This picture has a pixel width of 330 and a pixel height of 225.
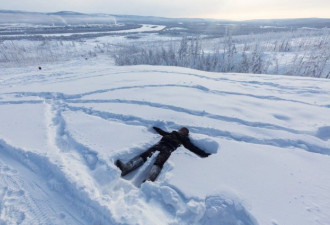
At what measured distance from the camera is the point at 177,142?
3.27m

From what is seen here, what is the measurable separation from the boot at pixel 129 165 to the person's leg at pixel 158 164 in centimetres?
20

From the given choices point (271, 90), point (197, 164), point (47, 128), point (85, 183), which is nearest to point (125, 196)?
point (85, 183)

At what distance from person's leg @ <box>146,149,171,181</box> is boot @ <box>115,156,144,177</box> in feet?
0.66

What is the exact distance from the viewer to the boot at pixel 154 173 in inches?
104

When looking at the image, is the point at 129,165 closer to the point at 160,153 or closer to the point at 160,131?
the point at 160,153

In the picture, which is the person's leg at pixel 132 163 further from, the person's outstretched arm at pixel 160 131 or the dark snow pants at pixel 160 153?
the person's outstretched arm at pixel 160 131

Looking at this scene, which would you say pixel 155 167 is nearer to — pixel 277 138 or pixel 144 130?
pixel 144 130

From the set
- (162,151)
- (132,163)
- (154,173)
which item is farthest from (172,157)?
(132,163)

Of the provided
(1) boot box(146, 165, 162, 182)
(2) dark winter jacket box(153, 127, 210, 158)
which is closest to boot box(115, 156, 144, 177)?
(1) boot box(146, 165, 162, 182)

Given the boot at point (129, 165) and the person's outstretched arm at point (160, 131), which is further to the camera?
the person's outstretched arm at point (160, 131)

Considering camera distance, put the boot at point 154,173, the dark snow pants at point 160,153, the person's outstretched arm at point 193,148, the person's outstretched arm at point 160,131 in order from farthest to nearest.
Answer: the person's outstretched arm at point 160,131, the person's outstretched arm at point 193,148, the dark snow pants at point 160,153, the boot at point 154,173

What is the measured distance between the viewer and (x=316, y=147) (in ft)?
10.4

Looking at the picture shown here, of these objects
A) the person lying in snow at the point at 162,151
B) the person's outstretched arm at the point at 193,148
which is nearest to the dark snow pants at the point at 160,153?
the person lying in snow at the point at 162,151

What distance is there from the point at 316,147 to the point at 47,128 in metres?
4.16
